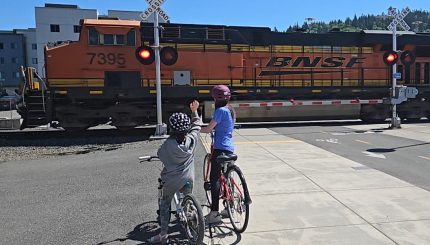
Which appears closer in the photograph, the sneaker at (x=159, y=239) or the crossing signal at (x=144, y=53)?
the sneaker at (x=159, y=239)

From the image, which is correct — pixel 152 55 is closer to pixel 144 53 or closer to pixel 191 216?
pixel 144 53

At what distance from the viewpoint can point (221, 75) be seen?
15.9m

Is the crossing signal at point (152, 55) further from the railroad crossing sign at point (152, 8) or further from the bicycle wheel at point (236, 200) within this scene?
the bicycle wheel at point (236, 200)

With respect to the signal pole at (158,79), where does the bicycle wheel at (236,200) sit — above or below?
below

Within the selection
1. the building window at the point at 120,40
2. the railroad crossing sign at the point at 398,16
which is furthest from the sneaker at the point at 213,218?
the railroad crossing sign at the point at 398,16

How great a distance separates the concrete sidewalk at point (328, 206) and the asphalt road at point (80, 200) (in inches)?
39.7

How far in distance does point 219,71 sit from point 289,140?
16.1ft

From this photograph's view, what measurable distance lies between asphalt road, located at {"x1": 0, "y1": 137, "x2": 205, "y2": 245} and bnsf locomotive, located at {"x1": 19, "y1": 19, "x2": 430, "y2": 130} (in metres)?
4.61

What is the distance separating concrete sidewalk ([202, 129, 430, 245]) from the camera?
4582 mm

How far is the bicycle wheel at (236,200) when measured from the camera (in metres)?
4.57

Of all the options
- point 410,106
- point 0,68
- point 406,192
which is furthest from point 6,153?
point 0,68

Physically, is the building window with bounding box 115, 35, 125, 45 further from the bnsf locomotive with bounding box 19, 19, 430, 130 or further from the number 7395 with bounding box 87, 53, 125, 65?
the number 7395 with bounding box 87, 53, 125, 65

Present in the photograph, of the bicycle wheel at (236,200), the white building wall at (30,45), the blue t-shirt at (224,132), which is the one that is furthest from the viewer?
the white building wall at (30,45)

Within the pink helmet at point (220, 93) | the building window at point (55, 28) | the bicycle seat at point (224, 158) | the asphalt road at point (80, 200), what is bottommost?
the asphalt road at point (80, 200)
